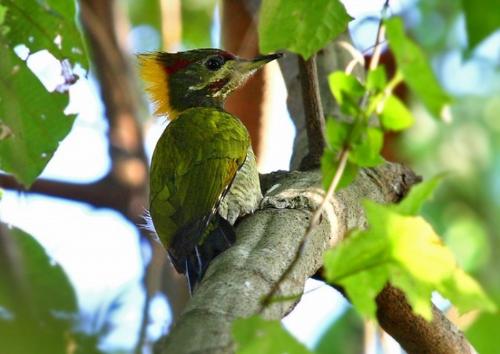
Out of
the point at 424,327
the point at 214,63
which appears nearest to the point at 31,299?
the point at 424,327

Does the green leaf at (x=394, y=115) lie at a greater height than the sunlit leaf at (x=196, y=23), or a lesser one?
greater

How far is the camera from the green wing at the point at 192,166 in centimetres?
441

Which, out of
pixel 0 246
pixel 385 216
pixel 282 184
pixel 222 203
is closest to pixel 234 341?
pixel 385 216

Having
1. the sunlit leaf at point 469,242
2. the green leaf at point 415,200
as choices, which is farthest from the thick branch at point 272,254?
the sunlit leaf at point 469,242

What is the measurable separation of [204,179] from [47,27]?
134 cm

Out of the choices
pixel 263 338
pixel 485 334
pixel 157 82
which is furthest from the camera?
pixel 157 82

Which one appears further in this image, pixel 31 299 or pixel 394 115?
pixel 31 299

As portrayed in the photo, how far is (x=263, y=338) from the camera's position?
2105mm

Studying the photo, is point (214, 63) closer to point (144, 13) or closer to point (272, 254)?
point (272, 254)

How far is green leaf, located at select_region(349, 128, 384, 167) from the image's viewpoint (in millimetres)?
2430

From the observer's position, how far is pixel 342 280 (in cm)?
226

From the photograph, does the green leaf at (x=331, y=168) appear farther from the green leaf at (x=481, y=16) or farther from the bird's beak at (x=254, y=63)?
the bird's beak at (x=254, y=63)

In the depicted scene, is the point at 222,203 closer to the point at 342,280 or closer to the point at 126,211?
the point at 126,211

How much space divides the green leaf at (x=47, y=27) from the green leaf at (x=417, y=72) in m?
1.23
